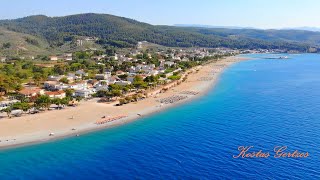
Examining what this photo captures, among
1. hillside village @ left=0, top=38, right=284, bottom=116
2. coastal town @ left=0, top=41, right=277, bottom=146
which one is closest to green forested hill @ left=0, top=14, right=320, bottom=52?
hillside village @ left=0, top=38, right=284, bottom=116

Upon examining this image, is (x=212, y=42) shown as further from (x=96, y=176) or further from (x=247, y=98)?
(x=96, y=176)

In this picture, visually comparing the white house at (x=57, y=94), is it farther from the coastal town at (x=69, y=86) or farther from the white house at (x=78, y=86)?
the white house at (x=78, y=86)

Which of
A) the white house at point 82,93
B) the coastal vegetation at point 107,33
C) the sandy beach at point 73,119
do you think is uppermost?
the coastal vegetation at point 107,33

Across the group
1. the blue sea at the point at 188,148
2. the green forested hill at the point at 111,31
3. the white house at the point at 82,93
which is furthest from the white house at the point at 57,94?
the green forested hill at the point at 111,31

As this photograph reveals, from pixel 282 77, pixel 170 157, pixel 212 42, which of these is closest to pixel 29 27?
pixel 212 42

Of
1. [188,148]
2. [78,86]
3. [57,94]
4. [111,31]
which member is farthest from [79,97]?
[111,31]

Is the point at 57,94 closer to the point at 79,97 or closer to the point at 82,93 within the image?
the point at 79,97

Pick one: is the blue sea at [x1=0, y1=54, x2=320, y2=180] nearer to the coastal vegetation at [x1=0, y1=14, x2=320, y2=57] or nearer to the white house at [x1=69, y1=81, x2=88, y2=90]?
the white house at [x1=69, y1=81, x2=88, y2=90]
